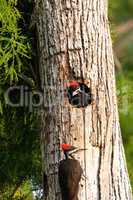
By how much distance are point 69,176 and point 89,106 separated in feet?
1.68

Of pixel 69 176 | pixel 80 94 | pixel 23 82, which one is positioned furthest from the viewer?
pixel 23 82

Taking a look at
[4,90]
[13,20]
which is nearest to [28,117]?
[4,90]

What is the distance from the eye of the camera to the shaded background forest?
6605 millimetres

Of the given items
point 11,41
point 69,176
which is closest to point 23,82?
point 11,41

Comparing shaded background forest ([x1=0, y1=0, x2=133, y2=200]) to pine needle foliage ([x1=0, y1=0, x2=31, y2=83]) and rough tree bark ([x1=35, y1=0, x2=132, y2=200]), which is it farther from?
rough tree bark ([x1=35, y1=0, x2=132, y2=200])

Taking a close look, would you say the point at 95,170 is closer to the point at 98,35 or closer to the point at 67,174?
the point at 67,174

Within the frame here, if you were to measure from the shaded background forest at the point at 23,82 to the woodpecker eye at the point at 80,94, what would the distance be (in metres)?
0.40

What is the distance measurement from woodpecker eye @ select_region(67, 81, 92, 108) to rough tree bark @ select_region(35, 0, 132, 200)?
0.10 ft

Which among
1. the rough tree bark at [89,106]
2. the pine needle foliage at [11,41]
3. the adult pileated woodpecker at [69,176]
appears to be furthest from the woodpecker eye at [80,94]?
the pine needle foliage at [11,41]

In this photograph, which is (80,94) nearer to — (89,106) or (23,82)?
(89,106)

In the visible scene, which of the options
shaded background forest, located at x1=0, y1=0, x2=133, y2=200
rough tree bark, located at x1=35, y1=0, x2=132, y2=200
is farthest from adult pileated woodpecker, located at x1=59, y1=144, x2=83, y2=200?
shaded background forest, located at x1=0, y1=0, x2=133, y2=200

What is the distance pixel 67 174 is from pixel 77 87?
57 cm

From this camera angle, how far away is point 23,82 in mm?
6812

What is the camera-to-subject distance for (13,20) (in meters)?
6.58
